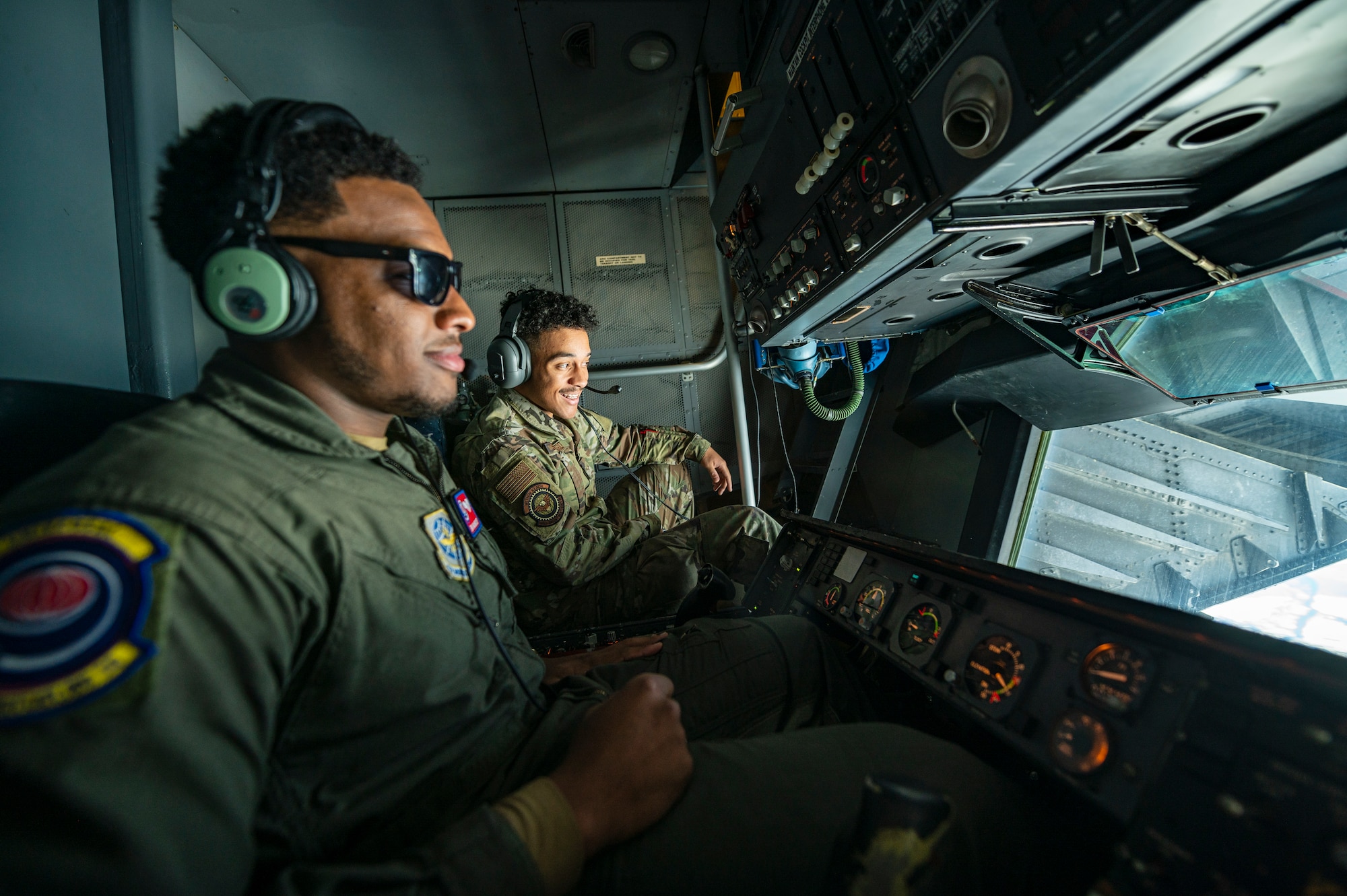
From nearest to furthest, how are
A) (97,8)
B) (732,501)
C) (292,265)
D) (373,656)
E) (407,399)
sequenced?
(373,656)
(292,265)
(407,399)
(97,8)
(732,501)

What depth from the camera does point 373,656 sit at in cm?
72

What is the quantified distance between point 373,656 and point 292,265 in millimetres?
605

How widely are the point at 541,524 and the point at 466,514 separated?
619 millimetres

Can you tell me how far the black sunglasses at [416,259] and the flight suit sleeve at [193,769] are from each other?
0.52 m

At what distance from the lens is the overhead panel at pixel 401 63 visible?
81.1 inches

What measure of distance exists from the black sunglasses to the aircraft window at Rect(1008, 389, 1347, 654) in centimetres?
200

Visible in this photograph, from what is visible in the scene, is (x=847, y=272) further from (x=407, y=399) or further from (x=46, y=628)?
(x=46, y=628)

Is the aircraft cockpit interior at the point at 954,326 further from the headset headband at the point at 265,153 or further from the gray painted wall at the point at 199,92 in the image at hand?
the headset headband at the point at 265,153

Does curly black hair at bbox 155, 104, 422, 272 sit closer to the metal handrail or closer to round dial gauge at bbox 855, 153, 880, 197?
round dial gauge at bbox 855, 153, 880, 197

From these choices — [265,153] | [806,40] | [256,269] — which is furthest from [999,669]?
[806,40]

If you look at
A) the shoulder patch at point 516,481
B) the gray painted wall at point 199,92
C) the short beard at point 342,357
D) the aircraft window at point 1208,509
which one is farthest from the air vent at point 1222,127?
the gray painted wall at point 199,92

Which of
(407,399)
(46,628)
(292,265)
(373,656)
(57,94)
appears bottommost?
(373,656)

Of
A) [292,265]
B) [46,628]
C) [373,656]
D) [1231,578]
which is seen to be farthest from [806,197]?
[1231,578]

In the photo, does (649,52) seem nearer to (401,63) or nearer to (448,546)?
(401,63)
